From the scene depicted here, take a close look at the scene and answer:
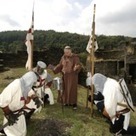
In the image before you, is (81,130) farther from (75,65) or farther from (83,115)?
(75,65)

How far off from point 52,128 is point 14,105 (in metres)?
1.36

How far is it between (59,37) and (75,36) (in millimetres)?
4771

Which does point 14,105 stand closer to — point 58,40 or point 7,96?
point 7,96

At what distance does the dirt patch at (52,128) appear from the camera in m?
9.07

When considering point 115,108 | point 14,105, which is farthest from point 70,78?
point 14,105

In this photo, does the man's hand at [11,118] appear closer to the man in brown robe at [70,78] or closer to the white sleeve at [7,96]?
the white sleeve at [7,96]

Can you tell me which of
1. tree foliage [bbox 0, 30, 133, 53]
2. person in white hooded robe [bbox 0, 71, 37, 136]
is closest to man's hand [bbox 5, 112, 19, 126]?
person in white hooded robe [bbox 0, 71, 37, 136]

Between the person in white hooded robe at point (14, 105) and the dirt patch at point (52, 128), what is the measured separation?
27.1 inches

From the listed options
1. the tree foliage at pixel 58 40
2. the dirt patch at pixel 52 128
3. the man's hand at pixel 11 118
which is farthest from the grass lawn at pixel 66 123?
the tree foliage at pixel 58 40

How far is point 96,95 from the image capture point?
1024 cm

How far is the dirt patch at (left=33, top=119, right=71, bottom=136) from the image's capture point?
9074 millimetres

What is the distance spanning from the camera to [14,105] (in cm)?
838

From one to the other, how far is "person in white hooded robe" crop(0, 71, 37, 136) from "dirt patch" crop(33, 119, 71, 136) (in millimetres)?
690

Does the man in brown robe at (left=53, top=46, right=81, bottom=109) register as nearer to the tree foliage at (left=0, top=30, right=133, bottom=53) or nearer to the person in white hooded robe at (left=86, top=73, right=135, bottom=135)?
the person in white hooded robe at (left=86, top=73, right=135, bottom=135)
